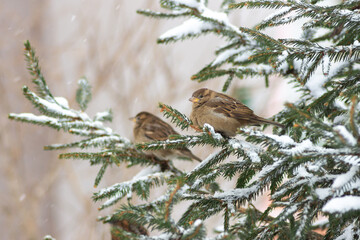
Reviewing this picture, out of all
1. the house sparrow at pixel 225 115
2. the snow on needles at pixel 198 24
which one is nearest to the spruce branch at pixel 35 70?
the snow on needles at pixel 198 24

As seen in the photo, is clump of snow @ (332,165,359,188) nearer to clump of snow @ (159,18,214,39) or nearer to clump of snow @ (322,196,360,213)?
clump of snow @ (322,196,360,213)

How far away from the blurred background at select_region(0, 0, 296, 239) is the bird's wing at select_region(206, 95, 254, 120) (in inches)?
137

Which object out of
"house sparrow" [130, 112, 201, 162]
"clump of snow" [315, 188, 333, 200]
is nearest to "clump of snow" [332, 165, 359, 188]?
"clump of snow" [315, 188, 333, 200]

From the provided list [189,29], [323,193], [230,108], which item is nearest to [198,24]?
[189,29]

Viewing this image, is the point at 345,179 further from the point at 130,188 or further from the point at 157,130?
the point at 157,130

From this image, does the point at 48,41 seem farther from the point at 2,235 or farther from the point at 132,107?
the point at 2,235

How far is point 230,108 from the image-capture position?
1638mm

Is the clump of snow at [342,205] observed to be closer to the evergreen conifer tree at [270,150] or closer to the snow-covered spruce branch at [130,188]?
the evergreen conifer tree at [270,150]

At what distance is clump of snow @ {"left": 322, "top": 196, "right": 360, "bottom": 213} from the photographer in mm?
745

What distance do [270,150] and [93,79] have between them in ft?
16.4

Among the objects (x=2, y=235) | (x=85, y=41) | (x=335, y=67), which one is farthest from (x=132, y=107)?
(x=335, y=67)

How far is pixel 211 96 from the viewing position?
5.88 feet

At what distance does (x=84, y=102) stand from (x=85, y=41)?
161 inches

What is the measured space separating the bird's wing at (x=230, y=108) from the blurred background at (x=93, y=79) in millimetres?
3474
